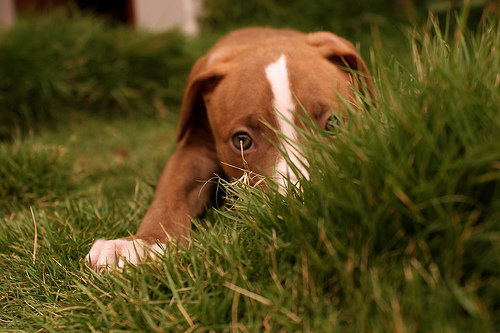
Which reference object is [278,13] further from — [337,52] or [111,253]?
[111,253]

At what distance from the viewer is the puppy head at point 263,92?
7.45 feet

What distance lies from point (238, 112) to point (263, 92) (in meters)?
0.18

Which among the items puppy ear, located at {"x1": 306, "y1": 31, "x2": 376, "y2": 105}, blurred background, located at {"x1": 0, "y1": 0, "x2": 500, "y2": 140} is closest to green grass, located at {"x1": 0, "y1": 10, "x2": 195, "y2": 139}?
blurred background, located at {"x1": 0, "y1": 0, "x2": 500, "y2": 140}

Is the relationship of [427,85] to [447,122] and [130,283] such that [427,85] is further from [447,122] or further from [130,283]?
[130,283]

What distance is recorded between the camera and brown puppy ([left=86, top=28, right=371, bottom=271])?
7.18 feet

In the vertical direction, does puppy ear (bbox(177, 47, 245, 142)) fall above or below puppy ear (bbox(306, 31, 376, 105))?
below

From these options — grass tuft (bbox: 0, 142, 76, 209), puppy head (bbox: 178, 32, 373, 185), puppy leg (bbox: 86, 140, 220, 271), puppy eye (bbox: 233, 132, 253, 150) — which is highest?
puppy head (bbox: 178, 32, 373, 185)

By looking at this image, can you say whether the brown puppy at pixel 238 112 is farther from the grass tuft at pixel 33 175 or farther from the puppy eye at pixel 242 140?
the grass tuft at pixel 33 175

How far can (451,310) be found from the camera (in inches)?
45.4

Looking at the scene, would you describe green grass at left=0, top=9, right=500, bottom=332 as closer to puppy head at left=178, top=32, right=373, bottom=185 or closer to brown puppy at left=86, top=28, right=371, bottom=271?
brown puppy at left=86, top=28, right=371, bottom=271

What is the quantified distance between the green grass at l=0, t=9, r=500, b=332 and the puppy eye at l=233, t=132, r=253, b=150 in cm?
60

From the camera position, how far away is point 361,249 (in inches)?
52.6

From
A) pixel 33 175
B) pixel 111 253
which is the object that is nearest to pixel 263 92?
pixel 111 253

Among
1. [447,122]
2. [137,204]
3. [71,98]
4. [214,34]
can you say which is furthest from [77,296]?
[214,34]
